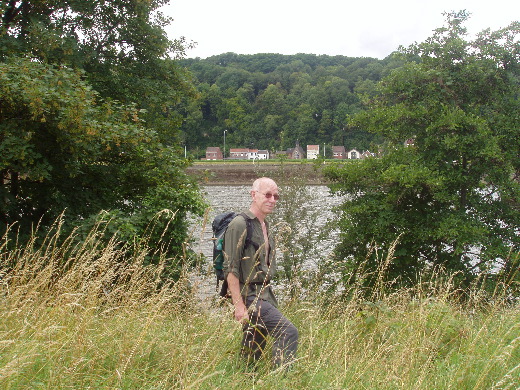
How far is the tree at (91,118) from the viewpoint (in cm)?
793

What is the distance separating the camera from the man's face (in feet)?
11.5

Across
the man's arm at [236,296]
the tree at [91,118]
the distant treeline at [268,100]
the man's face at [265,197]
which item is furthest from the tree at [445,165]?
the distant treeline at [268,100]

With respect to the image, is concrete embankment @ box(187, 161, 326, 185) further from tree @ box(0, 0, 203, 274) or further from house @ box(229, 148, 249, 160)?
house @ box(229, 148, 249, 160)

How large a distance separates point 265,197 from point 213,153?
86.1m

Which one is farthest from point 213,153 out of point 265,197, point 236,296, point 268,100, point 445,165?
point 236,296

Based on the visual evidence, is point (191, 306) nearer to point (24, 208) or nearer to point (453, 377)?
Answer: point (453, 377)

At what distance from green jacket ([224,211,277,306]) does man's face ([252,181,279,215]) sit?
3.3 inches

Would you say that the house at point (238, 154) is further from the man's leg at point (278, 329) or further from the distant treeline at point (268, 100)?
the man's leg at point (278, 329)

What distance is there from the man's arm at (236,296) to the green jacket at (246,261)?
0.03 meters

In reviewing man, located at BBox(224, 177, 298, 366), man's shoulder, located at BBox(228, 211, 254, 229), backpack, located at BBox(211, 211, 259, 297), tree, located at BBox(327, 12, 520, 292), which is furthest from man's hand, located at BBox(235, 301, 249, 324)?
tree, located at BBox(327, 12, 520, 292)

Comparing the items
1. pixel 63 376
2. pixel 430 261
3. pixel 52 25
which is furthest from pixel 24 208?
pixel 430 261

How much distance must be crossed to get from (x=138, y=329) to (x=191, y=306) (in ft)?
1.24

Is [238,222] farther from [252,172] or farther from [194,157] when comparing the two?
[252,172]

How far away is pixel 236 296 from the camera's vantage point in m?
3.31
